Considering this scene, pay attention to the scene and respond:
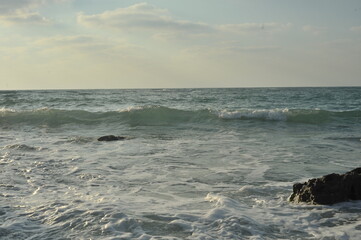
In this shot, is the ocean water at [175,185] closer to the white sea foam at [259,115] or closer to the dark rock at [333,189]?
the dark rock at [333,189]

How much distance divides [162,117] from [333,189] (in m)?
14.6

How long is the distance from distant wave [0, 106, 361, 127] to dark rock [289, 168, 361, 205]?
1264cm

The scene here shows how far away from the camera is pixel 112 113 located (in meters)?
20.6

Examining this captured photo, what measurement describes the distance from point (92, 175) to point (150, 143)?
450 centimetres

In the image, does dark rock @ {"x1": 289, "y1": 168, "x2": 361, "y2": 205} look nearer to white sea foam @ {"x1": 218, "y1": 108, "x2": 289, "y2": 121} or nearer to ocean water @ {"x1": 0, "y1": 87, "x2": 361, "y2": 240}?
ocean water @ {"x1": 0, "y1": 87, "x2": 361, "y2": 240}

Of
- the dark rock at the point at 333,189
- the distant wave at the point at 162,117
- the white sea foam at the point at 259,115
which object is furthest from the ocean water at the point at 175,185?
the white sea foam at the point at 259,115

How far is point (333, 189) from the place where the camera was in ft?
17.2

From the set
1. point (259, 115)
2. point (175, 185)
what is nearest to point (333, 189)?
point (175, 185)

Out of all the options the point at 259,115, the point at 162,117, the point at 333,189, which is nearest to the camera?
the point at 333,189

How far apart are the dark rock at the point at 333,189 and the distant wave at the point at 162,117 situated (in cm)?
1264

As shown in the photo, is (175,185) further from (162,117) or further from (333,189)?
(162,117)

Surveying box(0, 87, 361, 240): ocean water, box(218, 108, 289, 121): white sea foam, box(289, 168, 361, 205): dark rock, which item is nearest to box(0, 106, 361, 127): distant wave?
box(218, 108, 289, 121): white sea foam

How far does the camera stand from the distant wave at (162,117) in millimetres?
18406

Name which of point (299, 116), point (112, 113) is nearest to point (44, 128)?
point (112, 113)
